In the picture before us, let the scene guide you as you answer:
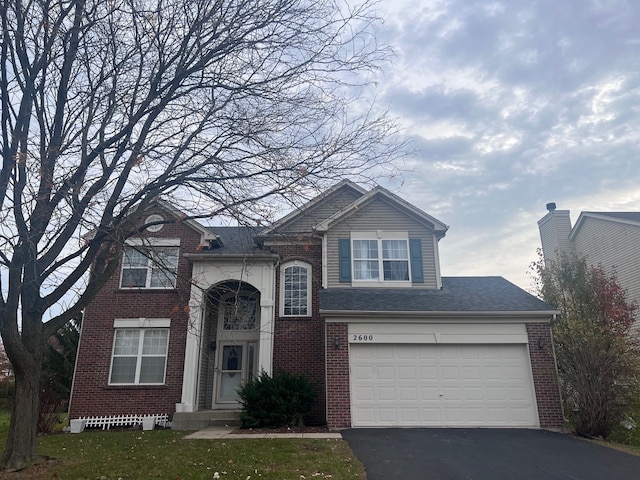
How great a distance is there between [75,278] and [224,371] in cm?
786

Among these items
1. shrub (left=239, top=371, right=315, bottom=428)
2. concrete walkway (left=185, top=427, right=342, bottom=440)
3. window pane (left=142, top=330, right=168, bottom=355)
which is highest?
window pane (left=142, top=330, right=168, bottom=355)

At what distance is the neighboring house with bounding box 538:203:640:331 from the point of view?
59.0ft

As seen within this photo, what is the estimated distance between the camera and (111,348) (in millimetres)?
14250

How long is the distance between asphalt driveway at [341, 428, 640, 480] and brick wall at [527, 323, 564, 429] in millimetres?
700

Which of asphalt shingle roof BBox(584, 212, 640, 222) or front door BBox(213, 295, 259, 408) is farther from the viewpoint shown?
asphalt shingle roof BBox(584, 212, 640, 222)

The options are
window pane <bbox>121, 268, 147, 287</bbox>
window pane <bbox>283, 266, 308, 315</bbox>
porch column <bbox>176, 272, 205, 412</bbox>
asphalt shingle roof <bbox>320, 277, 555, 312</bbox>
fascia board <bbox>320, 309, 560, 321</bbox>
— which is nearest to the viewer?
fascia board <bbox>320, 309, 560, 321</bbox>

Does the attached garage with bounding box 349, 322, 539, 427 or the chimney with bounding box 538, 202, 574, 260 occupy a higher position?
the chimney with bounding box 538, 202, 574, 260

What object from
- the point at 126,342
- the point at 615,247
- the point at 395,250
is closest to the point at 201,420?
the point at 126,342

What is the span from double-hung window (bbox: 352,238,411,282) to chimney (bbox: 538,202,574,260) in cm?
1044

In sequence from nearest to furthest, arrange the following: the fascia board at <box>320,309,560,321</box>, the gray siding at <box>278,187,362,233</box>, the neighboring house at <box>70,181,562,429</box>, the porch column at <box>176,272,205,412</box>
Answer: the neighboring house at <box>70,181,562,429</box> < the fascia board at <box>320,309,560,321</box> < the porch column at <box>176,272,205,412</box> < the gray siding at <box>278,187,362,233</box>

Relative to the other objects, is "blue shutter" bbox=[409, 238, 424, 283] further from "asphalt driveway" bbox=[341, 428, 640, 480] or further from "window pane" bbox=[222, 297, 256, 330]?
"window pane" bbox=[222, 297, 256, 330]

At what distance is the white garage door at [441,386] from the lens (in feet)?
40.1

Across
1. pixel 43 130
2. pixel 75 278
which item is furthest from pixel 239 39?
pixel 75 278

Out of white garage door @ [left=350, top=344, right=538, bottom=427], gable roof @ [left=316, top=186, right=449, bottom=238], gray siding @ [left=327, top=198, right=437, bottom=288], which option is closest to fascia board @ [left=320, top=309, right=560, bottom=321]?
white garage door @ [left=350, top=344, right=538, bottom=427]
